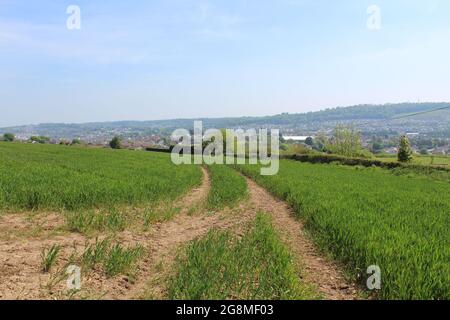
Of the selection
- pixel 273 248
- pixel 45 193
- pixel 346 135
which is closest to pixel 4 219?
pixel 45 193

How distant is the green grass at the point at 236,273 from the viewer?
249 inches

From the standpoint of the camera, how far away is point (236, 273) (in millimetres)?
7184

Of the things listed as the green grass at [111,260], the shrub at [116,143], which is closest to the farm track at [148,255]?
the green grass at [111,260]

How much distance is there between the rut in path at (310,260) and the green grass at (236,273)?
47 centimetres

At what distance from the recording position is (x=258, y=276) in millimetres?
7320

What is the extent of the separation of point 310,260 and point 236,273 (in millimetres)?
2470

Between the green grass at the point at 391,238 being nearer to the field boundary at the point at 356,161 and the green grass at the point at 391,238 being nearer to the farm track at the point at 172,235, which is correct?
the farm track at the point at 172,235

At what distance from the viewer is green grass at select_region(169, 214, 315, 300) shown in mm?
6332

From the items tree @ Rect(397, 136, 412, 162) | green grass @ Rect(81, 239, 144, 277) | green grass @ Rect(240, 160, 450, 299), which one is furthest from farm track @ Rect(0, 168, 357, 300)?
tree @ Rect(397, 136, 412, 162)

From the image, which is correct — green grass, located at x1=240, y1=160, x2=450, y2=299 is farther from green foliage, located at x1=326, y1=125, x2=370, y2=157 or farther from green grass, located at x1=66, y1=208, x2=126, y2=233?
green foliage, located at x1=326, y1=125, x2=370, y2=157

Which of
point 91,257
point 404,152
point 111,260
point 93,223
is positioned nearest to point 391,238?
point 111,260

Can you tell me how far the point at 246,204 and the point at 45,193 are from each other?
820 centimetres

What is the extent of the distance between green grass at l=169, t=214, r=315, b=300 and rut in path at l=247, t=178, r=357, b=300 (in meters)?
0.47
